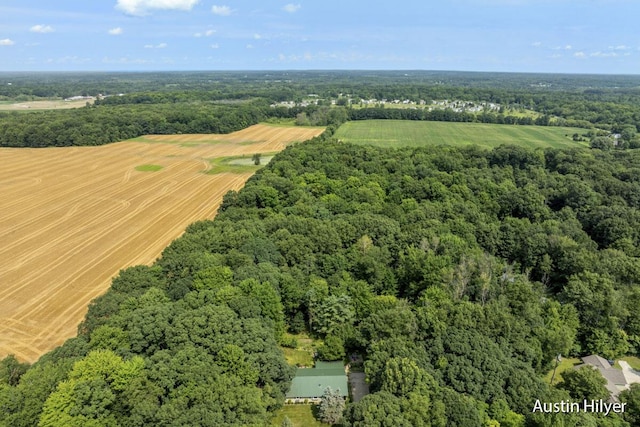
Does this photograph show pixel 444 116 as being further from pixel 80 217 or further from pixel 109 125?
pixel 80 217

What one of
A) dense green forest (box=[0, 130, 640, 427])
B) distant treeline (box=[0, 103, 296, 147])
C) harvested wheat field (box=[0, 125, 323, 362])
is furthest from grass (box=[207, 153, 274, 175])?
distant treeline (box=[0, 103, 296, 147])

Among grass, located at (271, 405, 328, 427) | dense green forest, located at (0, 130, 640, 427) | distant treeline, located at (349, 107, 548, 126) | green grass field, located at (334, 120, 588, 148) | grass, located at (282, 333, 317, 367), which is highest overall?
distant treeline, located at (349, 107, 548, 126)

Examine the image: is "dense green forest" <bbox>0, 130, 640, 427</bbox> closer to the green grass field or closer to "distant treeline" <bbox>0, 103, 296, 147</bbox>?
the green grass field

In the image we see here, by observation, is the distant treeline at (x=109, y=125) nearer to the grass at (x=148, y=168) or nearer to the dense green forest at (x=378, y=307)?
the grass at (x=148, y=168)

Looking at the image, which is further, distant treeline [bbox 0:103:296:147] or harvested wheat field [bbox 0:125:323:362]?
distant treeline [bbox 0:103:296:147]

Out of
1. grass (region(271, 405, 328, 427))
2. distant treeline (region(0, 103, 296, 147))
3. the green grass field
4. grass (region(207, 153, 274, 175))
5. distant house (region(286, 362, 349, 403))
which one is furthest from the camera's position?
distant treeline (region(0, 103, 296, 147))

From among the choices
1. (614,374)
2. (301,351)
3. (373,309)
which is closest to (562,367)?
(614,374)

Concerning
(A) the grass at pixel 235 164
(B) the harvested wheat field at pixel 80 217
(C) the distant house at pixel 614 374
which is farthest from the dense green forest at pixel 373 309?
(A) the grass at pixel 235 164
